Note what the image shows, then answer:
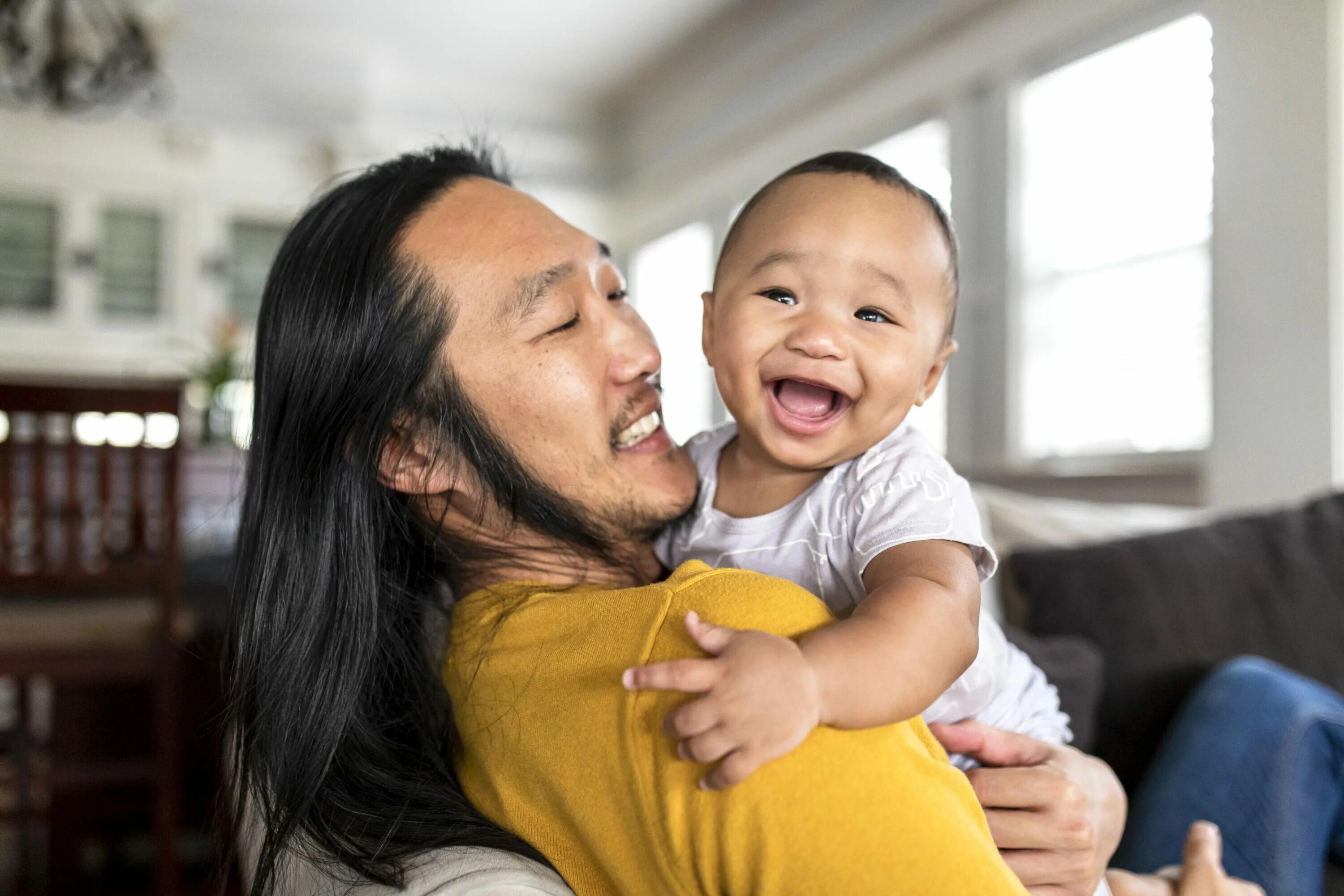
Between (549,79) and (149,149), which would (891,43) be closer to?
(549,79)

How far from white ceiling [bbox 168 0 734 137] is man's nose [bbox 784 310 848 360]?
445cm

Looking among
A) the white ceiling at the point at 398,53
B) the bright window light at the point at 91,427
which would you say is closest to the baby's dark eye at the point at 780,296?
the white ceiling at the point at 398,53

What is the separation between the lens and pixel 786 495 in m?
0.91

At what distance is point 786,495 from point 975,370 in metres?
3.03

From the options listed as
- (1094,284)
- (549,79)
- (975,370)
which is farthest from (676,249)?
(1094,284)

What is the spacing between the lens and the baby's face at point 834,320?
83 centimetres

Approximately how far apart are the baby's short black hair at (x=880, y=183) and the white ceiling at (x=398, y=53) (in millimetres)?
4319

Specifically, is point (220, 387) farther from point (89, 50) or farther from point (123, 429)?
point (123, 429)

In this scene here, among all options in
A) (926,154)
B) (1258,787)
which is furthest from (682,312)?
(1258,787)

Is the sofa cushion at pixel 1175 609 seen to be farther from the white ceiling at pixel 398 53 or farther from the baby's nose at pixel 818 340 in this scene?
the white ceiling at pixel 398 53

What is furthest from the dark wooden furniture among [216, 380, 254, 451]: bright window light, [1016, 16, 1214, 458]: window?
[1016, 16, 1214, 458]: window

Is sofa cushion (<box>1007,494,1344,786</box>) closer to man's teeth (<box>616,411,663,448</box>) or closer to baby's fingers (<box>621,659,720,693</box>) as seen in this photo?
man's teeth (<box>616,411,663,448</box>)

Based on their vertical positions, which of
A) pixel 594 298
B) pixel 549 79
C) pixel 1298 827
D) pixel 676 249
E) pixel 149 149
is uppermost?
pixel 549 79

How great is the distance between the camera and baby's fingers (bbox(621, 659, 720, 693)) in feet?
1.87
